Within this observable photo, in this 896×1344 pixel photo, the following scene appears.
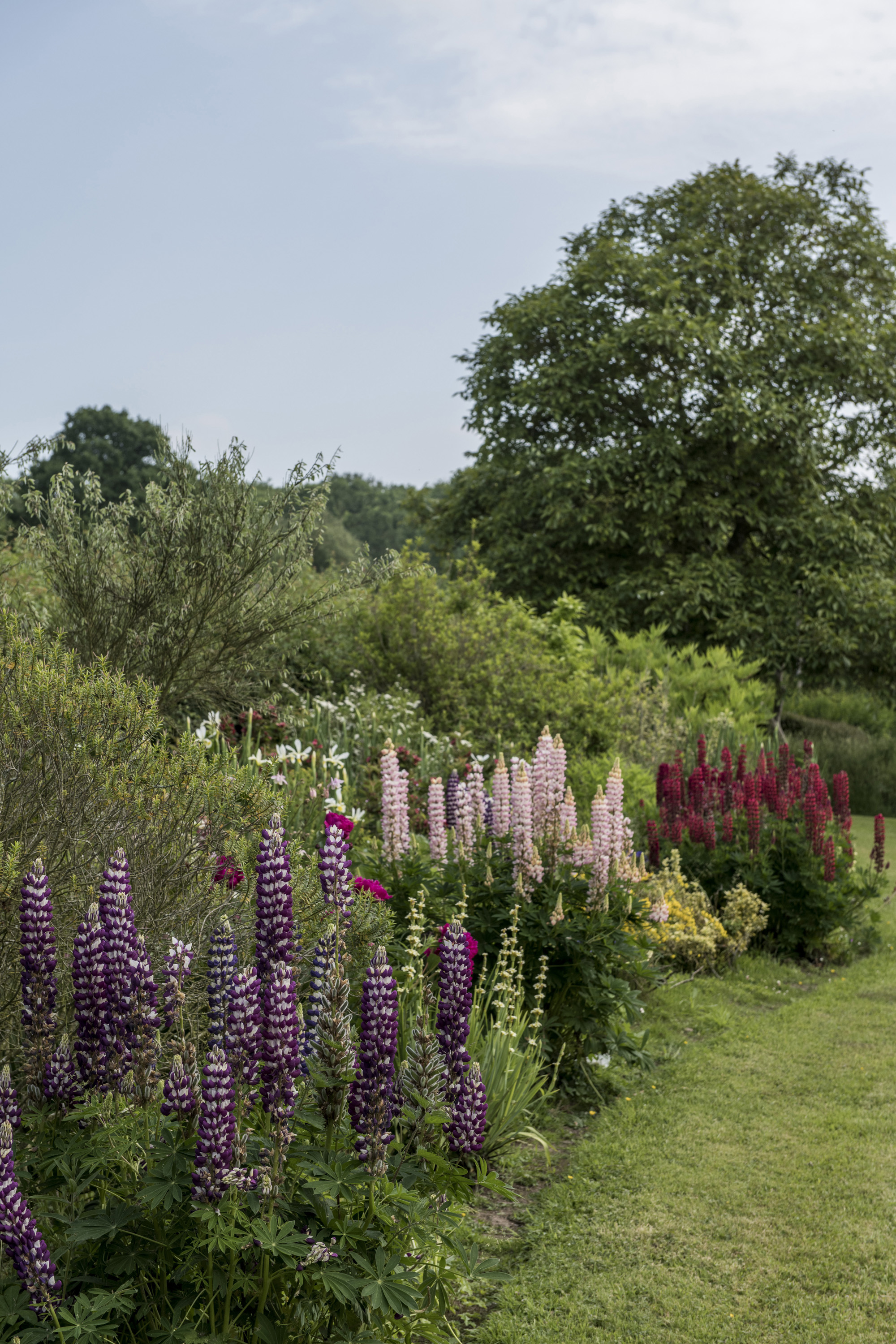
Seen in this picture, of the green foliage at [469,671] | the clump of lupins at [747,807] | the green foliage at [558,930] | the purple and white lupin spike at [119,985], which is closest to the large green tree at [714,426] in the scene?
the green foliage at [469,671]

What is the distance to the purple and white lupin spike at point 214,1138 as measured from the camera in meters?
1.93

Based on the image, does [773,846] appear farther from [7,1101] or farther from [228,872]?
[7,1101]

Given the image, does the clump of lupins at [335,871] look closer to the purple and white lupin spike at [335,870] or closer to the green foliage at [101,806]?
the purple and white lupin spike at [335,870]

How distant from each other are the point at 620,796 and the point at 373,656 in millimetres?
5969

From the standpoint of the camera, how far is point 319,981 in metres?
2.53

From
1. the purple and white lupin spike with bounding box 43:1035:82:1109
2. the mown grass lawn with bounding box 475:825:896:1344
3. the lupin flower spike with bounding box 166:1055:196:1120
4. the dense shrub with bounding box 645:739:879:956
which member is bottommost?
the mown grass lawn with bounding box 475:825:896:1344

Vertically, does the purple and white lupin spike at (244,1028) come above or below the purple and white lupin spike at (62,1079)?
above

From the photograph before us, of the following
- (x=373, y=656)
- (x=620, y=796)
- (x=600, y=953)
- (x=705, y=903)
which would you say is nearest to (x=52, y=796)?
(x=600, y=953)

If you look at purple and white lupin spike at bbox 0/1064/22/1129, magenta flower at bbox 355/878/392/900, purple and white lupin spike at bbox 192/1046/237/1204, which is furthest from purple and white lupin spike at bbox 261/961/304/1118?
magenta flower at bbox 355/878/392/900

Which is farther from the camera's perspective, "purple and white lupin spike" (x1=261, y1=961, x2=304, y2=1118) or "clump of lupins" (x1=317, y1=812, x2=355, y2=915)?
"clump of lupins" (x1=317, y1=812, x2=355, y2=915)

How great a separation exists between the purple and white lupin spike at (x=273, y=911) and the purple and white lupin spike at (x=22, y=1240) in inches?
24.9

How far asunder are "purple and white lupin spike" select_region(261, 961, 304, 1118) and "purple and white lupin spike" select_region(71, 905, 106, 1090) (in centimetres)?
43

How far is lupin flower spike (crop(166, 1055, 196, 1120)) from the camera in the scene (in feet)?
6.68

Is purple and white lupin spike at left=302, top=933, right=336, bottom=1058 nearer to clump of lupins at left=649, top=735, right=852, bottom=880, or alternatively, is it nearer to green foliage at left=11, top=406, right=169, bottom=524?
clump of lupins at left=649, top=735, right=852, bottom=880
